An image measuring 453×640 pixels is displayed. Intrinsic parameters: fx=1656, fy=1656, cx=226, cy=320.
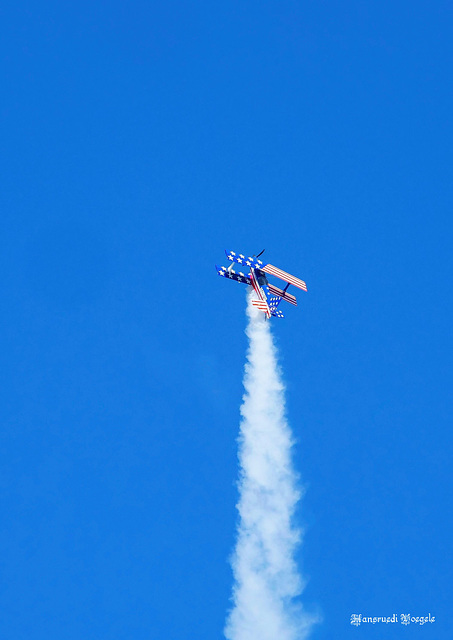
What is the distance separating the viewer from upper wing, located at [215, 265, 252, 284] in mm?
130500

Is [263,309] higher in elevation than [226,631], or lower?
higher

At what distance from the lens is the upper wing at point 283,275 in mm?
131250

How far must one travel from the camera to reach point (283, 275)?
432 ft

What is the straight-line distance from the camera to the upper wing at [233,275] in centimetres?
13050

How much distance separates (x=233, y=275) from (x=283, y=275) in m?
4.05

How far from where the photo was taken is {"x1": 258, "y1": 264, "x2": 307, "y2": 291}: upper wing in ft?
431

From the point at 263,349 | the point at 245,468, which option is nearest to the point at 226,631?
the point at 245,468

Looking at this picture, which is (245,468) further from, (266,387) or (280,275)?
(280,275)

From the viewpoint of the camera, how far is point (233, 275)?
131000mm

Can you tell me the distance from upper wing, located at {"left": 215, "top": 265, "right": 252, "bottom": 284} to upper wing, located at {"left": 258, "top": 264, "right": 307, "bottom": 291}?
159 centimetres

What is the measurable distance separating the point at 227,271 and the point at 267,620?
89.4 ft

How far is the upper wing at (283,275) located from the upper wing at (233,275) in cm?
159

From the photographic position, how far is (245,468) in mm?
130375

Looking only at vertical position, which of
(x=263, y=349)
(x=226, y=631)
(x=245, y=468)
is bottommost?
(x=226, y=631)
